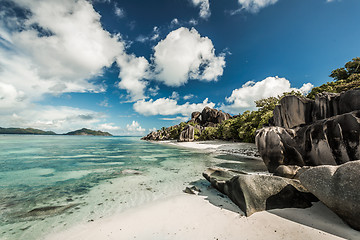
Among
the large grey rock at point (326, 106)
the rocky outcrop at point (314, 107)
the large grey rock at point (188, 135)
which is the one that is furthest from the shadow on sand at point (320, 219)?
the large grey rock at point (188, 135)

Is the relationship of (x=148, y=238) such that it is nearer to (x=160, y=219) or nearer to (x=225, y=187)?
(x=160, y=219)

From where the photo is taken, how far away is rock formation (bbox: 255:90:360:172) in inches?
353

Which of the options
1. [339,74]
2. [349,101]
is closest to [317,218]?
[349,101]

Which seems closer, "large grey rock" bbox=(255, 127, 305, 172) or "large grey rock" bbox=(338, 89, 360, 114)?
"large grey rock" bbox=(338, 89, 360, 114)

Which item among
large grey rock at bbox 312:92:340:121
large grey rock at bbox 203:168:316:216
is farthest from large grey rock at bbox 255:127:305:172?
large grey rock at bbox 203:168:316:216

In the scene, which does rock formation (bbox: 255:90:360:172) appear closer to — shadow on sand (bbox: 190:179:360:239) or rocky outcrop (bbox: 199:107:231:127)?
shadow on sand (bbox: 190:179:360:239)

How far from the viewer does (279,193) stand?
6.13 meters

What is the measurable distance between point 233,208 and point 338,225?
3.27 metres

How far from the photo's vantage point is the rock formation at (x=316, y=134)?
29.4ft

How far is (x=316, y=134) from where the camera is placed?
10.4 metres

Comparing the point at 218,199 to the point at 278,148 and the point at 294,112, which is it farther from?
the point at 294,112

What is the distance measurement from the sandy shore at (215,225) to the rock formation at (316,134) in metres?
5.90

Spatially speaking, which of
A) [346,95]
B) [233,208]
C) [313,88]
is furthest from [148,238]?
[313,88]

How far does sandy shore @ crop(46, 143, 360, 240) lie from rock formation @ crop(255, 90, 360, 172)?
590cm
